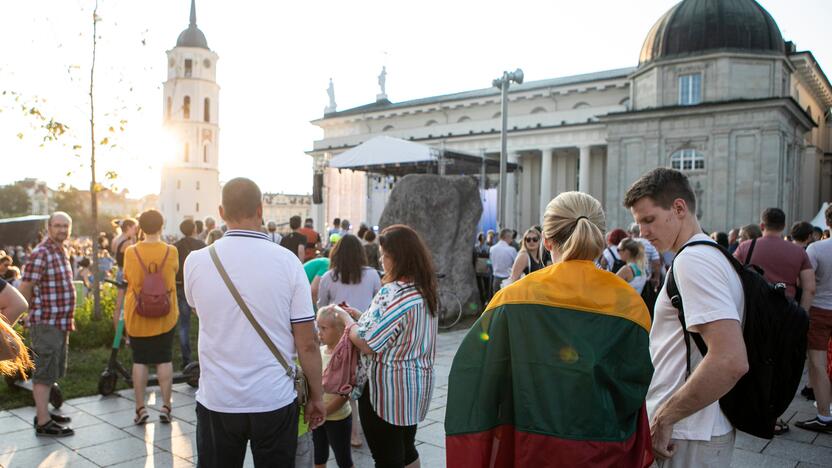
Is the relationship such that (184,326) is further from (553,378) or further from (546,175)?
(546,175)

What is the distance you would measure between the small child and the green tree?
8689 centimetres

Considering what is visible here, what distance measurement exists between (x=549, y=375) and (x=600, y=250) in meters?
0.54

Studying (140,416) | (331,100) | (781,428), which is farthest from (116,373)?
(331,100)

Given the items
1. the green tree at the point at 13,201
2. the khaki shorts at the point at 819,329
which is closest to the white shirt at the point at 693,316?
the khaki shorts at the point at 819,329

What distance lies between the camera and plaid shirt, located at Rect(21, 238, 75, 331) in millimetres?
5723

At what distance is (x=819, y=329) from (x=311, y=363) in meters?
5.93

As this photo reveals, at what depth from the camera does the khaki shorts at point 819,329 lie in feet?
20.5

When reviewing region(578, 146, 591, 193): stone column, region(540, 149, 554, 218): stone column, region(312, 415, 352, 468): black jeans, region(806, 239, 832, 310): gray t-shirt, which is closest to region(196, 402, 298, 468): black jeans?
region(312, 415, 352, 468): black jeans

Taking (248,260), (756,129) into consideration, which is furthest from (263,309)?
(756,129)

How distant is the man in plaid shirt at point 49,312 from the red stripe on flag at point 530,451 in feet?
16.4

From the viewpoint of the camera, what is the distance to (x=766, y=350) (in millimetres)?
2365

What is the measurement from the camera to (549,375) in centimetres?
211

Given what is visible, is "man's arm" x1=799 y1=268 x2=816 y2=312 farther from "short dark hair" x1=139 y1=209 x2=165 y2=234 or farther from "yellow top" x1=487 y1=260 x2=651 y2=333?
"short dark hair" x1=139 y1=209 x2=165 y2=234

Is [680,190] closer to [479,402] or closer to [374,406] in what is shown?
[479,402]
